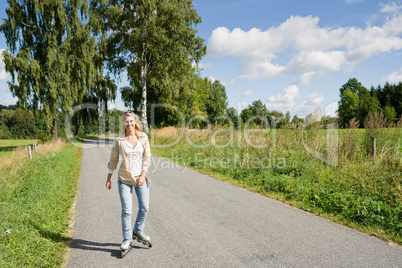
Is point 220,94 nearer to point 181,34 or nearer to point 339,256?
point 181,34

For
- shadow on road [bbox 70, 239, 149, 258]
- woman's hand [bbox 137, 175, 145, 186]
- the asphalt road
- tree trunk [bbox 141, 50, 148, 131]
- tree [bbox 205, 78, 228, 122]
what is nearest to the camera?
the asphalt road

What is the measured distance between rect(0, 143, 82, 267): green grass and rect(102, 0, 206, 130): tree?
16.8 metres

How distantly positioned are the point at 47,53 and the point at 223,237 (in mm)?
21929

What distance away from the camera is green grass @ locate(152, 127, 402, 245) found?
481 centimetres

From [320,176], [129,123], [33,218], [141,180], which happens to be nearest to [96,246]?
[141,180]

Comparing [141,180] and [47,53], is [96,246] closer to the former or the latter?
[141,180]

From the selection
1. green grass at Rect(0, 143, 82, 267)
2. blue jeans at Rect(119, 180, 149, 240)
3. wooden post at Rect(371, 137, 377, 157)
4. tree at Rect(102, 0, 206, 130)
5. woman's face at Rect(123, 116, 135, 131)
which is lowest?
green grass at Rect(0, 143, 82, 267)

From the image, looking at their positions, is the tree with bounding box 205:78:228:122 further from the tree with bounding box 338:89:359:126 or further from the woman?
the woman

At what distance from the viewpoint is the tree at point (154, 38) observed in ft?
72.2

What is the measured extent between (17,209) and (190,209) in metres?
3.48

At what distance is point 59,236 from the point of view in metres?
4.16

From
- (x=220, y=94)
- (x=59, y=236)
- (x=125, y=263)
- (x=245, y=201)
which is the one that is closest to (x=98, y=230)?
(x=59, y=236)

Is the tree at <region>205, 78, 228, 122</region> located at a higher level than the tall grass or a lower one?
higher

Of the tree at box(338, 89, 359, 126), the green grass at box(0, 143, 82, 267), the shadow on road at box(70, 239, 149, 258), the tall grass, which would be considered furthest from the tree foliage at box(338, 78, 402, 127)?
the shadow on road at box(70, 239, 149, 258)
